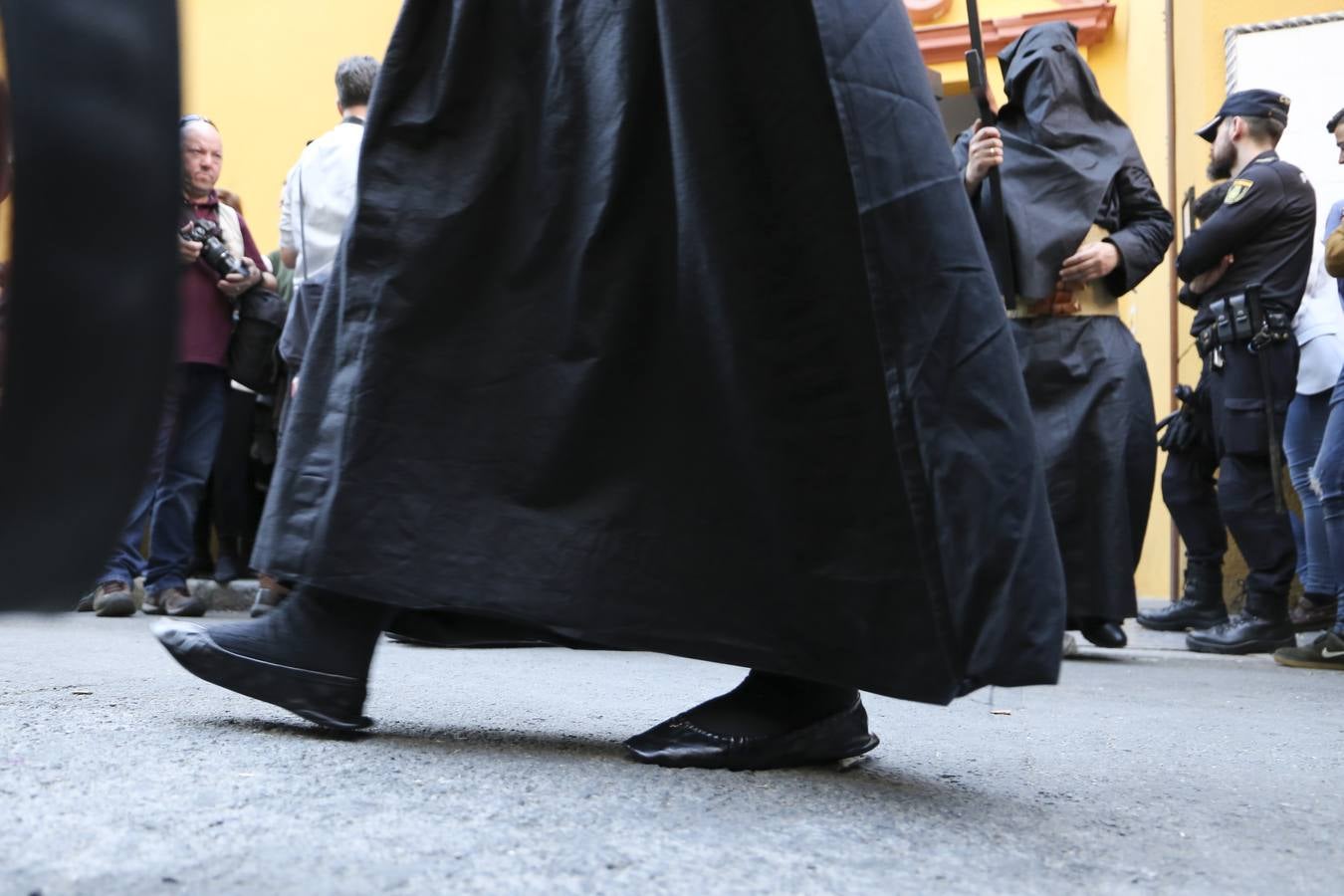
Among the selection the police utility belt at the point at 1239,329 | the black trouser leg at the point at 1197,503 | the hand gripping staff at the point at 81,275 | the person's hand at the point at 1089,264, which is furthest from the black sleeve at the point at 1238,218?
the hand gripping staff at the point at 81,275

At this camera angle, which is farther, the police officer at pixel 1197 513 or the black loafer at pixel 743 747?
the police officer at pixel 1197 513

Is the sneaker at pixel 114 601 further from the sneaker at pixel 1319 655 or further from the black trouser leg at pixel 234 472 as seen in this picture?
the sneaker at pixel 1319 655

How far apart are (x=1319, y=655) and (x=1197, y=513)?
4.19 ft

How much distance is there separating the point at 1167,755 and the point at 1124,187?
255 cm

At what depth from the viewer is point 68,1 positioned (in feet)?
1.72

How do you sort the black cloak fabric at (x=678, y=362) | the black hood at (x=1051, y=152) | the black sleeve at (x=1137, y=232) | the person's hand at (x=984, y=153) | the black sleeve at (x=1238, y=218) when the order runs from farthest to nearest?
the black sleeve at (x=1238, y=218) → the black sleeve at (x=1137, y=232) → the black hood at (x=1051, y=152) → the person's hand at (x=984, y=153) → the black cloak fabric at (x=678, y=362)

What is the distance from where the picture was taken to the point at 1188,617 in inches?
211

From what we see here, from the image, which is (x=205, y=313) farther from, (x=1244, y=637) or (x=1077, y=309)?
(x=1244, y=637)

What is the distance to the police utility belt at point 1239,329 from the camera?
4.66 meters

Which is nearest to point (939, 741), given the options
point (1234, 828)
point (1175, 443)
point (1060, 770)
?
point (1060, 770)

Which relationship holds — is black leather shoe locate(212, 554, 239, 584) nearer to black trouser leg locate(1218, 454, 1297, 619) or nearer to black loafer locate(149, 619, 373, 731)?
black trouser leg locate(1218, 454, 1297, 619)

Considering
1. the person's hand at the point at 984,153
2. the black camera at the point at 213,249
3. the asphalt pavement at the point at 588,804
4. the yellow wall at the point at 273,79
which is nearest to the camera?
the asphalt pavement at the point at 588,804

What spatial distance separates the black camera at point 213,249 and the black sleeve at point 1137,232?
2.95 m

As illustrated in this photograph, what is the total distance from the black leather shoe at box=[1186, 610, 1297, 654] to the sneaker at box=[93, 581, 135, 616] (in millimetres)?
3501
